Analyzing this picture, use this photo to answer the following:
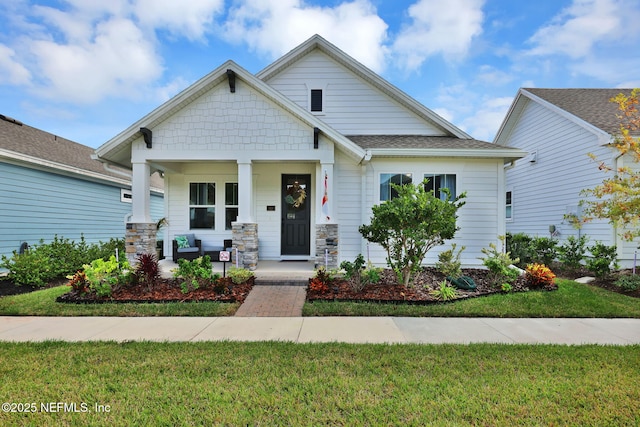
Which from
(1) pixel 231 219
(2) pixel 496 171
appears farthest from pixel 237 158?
(2) pixel 496 171

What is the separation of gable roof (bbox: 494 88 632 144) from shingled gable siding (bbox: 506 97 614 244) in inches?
13.6

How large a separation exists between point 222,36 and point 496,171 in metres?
10.9

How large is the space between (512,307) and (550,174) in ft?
27.6

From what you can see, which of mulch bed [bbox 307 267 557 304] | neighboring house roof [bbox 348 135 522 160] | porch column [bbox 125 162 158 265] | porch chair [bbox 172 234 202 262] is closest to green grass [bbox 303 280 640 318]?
mulch bed [bbox 307 267 557 304]

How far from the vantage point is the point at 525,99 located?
12.8 meters

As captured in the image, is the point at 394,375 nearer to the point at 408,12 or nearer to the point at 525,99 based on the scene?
the point at 408,12

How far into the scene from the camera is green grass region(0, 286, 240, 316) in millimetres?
5129

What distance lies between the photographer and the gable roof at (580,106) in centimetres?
923

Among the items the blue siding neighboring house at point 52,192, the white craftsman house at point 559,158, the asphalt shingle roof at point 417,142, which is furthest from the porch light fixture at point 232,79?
the white craftsman house at point 559,158

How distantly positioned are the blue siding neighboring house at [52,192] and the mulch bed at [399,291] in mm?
7226

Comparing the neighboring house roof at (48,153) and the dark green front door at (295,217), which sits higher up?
the neighboring house roof at (48,153)

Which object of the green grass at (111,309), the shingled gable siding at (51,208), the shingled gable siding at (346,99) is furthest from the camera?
the shingled gable siding at (346,99)

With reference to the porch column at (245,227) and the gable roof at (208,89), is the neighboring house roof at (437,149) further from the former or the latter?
the porch column at (245,227)

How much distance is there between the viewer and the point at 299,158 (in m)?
7.65
